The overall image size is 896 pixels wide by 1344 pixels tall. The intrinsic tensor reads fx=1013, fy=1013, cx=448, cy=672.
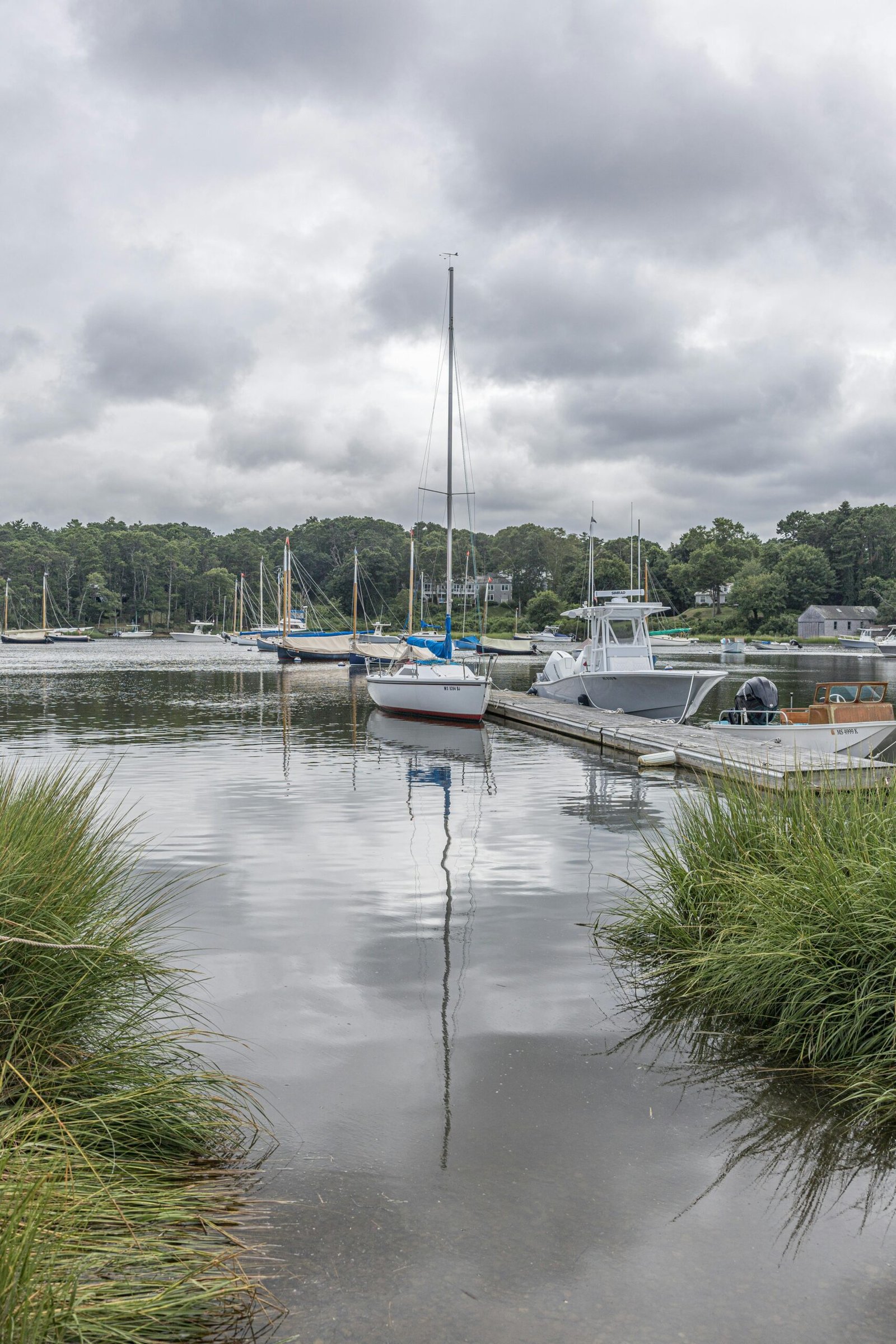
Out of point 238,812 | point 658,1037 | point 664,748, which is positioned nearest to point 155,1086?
point 658,1037

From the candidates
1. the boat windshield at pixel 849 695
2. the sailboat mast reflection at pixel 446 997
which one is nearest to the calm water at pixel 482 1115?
the sailboat mast reflection at pixel 446 997

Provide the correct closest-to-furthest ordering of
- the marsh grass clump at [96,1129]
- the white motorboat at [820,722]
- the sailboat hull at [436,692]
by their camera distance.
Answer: the marsh grass clump at [96,1129]
the white motorboat at [820,722]
the sailboat hull at [436,692]

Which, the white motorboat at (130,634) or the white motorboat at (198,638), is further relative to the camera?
the white motorboat at (130,634)

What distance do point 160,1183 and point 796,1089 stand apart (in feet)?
11.2

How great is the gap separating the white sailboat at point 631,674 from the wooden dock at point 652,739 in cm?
81

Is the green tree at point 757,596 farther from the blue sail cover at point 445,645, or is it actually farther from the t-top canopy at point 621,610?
the t-top canopy at point 621,610

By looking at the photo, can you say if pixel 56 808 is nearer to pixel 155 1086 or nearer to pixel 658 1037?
pixel 155 1086

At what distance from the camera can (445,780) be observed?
19.3 meters

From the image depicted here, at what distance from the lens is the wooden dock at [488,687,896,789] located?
14.9 metres

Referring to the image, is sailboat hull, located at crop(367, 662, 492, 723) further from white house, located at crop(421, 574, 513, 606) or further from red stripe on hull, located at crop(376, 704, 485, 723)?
white house, located at crop(421, 574, 513, 606)

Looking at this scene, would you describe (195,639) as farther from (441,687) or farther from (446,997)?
(446,997)

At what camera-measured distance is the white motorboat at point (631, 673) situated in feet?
93.2

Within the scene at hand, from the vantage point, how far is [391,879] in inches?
440

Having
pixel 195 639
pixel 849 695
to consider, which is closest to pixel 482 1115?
pixel 849 695
